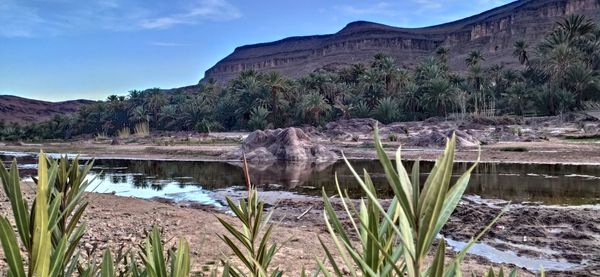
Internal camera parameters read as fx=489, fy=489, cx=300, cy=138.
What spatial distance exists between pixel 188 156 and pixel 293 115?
24.5m

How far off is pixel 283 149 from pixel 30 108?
445 feet

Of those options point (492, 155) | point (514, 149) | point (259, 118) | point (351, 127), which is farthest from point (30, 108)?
point (492, 155)

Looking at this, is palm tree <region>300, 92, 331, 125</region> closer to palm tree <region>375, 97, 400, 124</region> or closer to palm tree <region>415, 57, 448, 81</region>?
palm tree <region>375, 97, 400, 124</region>

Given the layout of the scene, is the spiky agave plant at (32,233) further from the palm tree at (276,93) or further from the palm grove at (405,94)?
the palm tree at (276,93)

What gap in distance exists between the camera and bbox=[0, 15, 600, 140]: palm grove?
4616 centimetres

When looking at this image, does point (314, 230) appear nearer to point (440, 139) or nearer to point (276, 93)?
point (440, 139)

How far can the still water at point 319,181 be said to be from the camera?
1493cm

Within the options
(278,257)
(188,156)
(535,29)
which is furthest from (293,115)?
(535,29)

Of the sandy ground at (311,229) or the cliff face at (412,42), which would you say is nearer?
the sandy ground at (311,229)

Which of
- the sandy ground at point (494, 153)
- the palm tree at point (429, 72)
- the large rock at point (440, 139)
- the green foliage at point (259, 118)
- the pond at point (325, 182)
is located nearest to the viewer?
the pond at point (325, 182)

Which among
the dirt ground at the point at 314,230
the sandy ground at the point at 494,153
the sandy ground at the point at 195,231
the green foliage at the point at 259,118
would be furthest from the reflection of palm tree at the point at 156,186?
the green foliage at the point at 259,118

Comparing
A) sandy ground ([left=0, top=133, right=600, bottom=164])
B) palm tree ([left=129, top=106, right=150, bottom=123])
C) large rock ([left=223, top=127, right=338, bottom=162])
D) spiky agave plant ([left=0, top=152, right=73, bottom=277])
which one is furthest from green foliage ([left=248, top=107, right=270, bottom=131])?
spiky agave plant ([left=0, top=152, right=73, bottom=277])

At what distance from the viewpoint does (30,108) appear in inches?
5546

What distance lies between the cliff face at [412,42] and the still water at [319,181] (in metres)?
74.2
